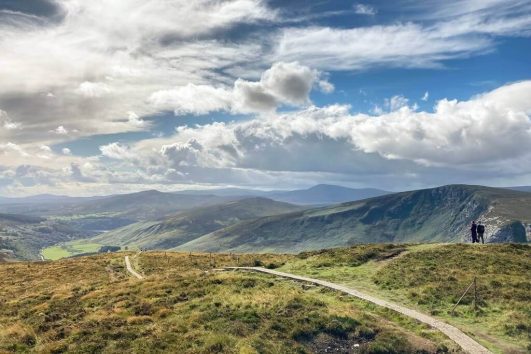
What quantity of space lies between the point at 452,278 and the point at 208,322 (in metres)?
26.8

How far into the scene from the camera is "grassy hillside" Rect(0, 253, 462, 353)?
26562 mm

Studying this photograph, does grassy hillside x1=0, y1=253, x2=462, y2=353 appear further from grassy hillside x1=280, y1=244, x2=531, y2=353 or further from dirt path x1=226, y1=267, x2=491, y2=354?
grassy hillside x1=280, y1=244, x2=531, y2=353

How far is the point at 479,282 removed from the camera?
137ft

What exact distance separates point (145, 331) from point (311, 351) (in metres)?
11.1

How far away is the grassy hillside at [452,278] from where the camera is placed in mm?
31750

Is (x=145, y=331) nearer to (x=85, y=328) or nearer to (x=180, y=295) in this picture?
(x=85, y=328)

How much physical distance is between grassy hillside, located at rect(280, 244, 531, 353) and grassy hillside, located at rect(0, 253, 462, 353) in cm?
504

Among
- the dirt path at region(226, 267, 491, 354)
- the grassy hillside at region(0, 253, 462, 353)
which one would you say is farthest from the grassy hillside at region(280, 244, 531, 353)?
the grassy hillside at region(0, 253, 462, 353)

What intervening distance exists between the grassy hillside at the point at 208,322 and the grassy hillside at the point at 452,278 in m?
5.04

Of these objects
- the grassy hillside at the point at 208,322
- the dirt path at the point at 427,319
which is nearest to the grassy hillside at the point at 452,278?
the dirt path at the point at 427,319

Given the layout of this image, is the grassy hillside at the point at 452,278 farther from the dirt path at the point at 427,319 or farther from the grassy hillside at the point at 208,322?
the grassy hillside at the point at 208,322

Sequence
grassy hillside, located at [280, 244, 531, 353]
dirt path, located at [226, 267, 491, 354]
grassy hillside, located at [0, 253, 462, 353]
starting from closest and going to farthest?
grassy hillside, located at [0, 253, 462, 353], dirt path, located at [226, 267, 491, 354], grassy hillside, located at [280, 244, 531, 353]

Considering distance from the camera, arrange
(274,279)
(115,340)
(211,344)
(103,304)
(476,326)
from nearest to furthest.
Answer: (211,344) → (115,340) → (476,326) → (103,304) → (274,279)

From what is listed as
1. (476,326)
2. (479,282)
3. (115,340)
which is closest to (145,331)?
(115,340)
